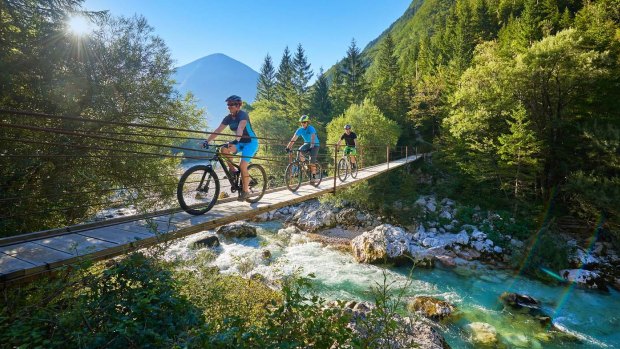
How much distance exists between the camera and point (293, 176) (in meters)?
6.41

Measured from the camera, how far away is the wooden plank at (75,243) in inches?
102

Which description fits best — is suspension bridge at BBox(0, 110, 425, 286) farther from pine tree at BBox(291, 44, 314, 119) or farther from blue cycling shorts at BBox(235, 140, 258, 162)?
pine tree at BBox(291, 44, 314, 119)

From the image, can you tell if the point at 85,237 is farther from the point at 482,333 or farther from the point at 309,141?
the point at 482,333

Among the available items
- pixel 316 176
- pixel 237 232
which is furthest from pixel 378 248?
pixel 237 232

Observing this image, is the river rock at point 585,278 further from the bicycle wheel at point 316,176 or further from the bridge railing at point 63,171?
the bridge railing at point 63,171

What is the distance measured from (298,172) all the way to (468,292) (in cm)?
776

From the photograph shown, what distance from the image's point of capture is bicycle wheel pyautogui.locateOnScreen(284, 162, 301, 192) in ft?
20.4

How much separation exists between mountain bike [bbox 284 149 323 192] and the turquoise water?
137 cm

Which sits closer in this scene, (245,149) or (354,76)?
(245,149)

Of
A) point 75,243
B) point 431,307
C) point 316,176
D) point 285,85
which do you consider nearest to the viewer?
point 75,243

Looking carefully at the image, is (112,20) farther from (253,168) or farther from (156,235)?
(156,235)

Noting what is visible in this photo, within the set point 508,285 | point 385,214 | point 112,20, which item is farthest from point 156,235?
point 385,214

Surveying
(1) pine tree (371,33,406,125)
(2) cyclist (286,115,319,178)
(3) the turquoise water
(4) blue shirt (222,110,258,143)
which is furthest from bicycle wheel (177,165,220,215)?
(1) pine tree (371,33,406,125)

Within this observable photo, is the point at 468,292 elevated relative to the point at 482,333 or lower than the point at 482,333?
lower
